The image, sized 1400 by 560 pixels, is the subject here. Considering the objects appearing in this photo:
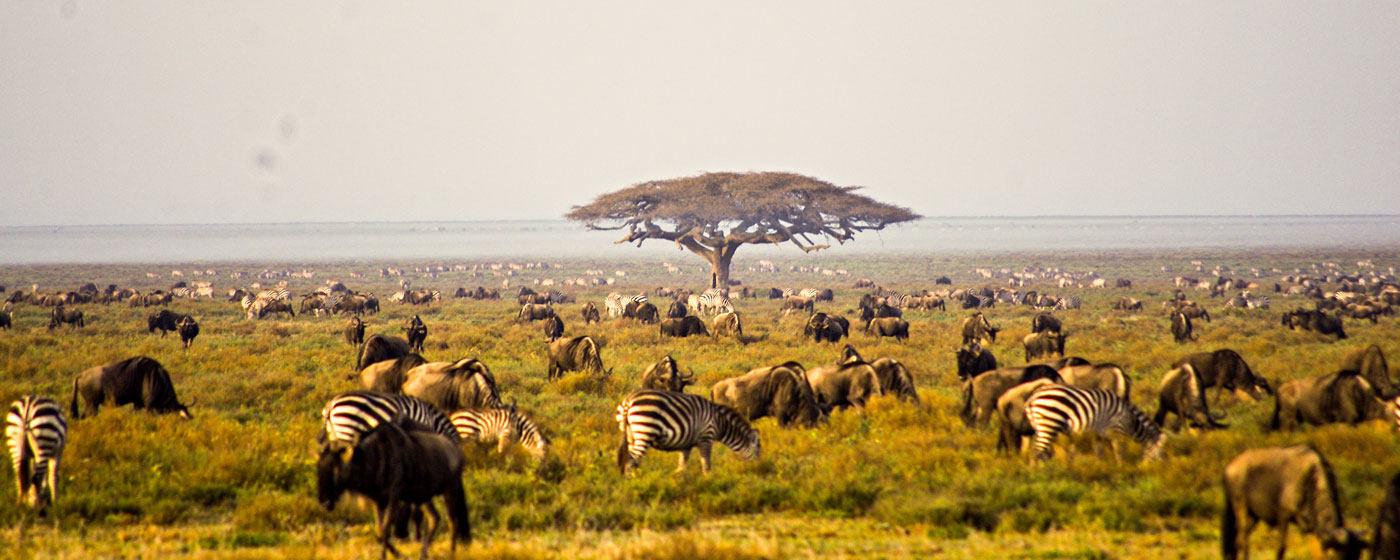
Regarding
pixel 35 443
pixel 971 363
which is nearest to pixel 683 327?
pixel 971 363

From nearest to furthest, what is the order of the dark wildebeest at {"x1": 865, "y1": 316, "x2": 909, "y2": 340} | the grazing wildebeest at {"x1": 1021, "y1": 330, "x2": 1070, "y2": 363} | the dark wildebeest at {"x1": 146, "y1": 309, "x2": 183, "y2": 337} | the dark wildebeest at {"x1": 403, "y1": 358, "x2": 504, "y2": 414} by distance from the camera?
the dark wildebeest at {"x1": 403, "y1": 358, "x2": 504, "y2": 414} < the grazing wildebeest at {"x1": 1021, "y1": 330, "x2": 1070, "y2": 363} < the dark wildebeest at {"x1": 865, "y1": 316, "x2": 909, "y2": 340} < the dark wildebeest at {"x1": 146, "y1": 309, "x2": 183, "y2": 337}

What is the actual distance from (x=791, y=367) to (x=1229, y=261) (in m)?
108

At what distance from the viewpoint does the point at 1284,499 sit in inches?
318

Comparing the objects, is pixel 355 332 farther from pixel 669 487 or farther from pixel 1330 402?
pixel 1330 402

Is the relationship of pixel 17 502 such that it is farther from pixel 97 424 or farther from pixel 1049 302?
pixel 1049 302

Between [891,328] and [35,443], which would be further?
[891,328]

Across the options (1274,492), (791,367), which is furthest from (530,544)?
(791,367)

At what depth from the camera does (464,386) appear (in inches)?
663

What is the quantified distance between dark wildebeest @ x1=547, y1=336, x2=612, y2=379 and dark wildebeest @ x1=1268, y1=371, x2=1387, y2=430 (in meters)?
15.3

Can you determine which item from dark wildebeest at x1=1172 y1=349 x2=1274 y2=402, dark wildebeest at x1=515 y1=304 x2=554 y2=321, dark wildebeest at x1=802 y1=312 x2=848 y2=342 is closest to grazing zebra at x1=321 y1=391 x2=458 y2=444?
dark wildebeest at x1=1172 y1=349 x2=1274 y2=402

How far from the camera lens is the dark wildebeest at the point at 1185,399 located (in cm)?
1573

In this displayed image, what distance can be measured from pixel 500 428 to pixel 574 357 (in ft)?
36.4

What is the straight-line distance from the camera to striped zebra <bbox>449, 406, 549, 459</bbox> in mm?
14655

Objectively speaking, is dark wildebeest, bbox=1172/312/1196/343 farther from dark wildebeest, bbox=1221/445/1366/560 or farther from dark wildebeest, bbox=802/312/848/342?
dark wildebeest, bbox=1221/445/1366/560
